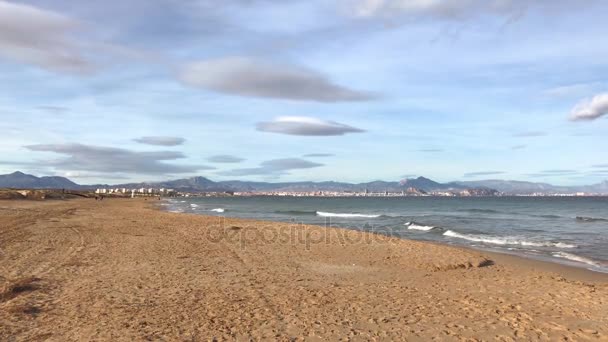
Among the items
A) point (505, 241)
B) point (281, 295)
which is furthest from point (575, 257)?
point (281, 295)

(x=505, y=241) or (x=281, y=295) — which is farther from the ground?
(x=281, y=295)

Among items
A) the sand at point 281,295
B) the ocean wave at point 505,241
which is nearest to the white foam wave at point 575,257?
the sand at point 281,295

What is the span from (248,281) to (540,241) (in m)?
21.0

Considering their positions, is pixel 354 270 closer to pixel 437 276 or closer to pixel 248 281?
pixel 437 276

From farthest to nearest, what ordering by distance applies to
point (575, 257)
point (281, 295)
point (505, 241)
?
point (505, 241) → point (575, 257) → point (281, 295)

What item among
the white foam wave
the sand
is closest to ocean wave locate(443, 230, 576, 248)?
the white foam wave

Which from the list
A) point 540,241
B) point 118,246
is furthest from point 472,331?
point 540,241

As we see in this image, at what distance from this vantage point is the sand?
25.6 feet

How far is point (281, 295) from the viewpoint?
1048 cm

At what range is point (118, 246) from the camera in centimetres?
1789

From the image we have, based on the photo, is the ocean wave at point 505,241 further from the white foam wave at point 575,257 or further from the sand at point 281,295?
the sand at point 281,295

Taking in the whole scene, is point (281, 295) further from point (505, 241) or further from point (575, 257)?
point (505, 241)

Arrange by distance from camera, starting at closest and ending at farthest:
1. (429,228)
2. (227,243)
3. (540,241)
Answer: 1. (227,243)
2. (540,241)
3. (429,228)

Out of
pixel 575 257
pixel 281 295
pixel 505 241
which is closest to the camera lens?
pixel 281 295
